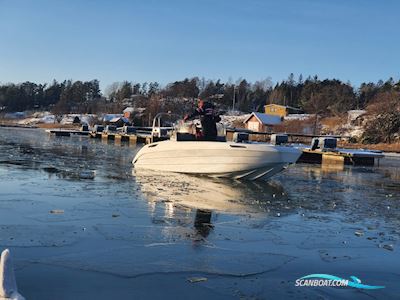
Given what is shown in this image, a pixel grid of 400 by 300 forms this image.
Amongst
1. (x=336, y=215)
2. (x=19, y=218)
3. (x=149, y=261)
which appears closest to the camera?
(x=149, y=261)

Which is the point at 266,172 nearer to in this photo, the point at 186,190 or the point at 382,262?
the point at 186,190

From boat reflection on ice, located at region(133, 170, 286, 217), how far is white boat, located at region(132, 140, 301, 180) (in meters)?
0.29

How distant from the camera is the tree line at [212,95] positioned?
90.5m

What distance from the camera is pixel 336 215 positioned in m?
9.41

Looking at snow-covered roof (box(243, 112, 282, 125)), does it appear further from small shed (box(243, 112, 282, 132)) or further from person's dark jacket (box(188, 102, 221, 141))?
person's dark jacket (box(188, 102, 221, 141))

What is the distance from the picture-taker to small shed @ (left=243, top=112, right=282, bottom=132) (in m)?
81.8

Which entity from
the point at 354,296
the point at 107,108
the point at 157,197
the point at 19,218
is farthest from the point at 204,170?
the point at 107,108

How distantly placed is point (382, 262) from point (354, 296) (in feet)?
4.96

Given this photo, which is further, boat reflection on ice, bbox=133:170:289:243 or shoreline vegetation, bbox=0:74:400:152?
shoreline vegetation, bbox=0:74:400:152

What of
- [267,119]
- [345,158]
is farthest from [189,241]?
[267,119]

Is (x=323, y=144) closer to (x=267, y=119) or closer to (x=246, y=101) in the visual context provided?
(x=267, y=119)

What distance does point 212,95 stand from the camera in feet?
424

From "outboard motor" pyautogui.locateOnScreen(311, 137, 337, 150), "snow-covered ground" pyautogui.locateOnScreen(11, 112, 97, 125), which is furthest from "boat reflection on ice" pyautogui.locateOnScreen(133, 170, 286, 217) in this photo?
"snow-covered ground" pyautogui.locateOnScreen(11, 112, 97, 125)

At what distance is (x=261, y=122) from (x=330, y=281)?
77.5 meters
